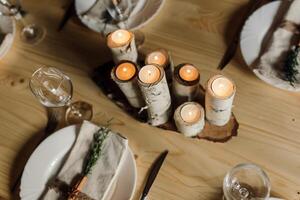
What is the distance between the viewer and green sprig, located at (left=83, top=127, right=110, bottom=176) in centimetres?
92

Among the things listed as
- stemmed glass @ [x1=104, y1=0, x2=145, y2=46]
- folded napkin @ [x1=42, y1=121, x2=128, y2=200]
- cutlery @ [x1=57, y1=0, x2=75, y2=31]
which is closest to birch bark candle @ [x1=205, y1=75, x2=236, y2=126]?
folded napkin @ [x1=42, y1=121, x2=128, y2=200]

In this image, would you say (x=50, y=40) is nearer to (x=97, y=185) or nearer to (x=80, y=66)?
(x=80, y=66)

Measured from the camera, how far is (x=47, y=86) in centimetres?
99

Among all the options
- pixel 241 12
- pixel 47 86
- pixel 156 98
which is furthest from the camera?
pixel 241 12

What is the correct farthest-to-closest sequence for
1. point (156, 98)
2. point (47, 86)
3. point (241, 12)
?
point (241, 12) < point (47, 86) < point (156, 98)

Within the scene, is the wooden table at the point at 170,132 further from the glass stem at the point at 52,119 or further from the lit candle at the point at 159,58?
the lit candle at the point at 159,58

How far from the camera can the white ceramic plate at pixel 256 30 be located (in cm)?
101

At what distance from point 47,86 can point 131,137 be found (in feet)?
0.77

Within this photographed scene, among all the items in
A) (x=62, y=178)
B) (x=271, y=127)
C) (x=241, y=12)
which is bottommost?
(x=62, y=178)

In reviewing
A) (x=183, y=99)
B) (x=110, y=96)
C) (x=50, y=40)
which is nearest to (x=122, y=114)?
(x=110, y=96)

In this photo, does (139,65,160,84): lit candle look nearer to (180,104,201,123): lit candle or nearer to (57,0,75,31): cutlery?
(180,104,201,123): lit candle

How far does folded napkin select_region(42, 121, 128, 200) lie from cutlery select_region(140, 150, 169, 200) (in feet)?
0.24

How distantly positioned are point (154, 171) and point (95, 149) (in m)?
0.14

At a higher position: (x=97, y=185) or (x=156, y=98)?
(x=156, y=98)
